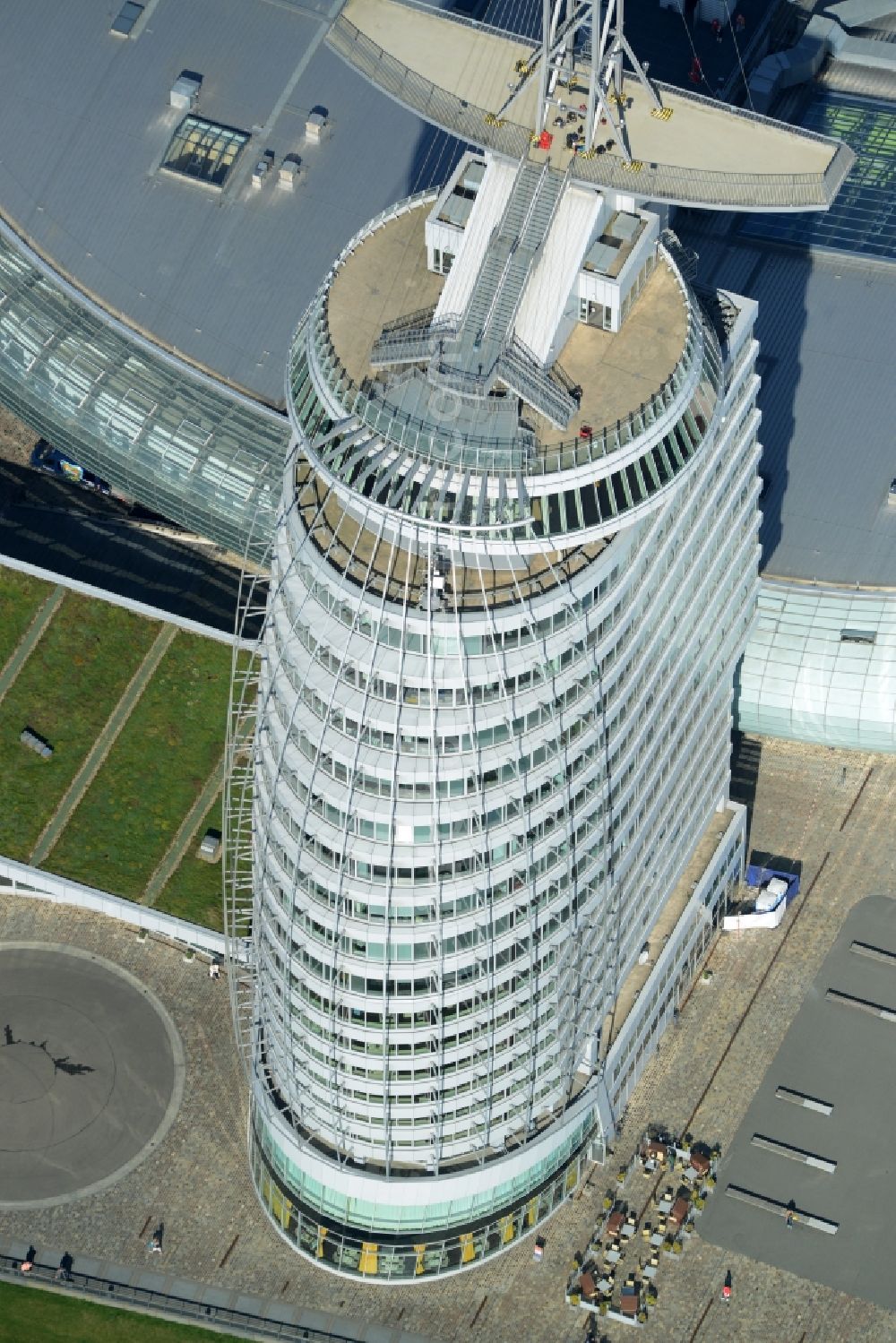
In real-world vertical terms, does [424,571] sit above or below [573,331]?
below

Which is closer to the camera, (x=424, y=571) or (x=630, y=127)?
(x=424, y=571)

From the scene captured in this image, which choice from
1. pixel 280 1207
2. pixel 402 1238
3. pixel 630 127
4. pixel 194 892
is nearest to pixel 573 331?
pixel 630 127

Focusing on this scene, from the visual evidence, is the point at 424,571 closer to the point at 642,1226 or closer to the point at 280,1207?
the point at 280,1207

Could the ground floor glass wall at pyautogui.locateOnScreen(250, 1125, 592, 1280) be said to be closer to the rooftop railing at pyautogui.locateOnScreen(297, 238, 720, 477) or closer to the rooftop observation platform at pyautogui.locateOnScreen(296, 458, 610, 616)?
the rooftop observation platform at pyautogui.locateOnScreen(296, 458, 610, 616)

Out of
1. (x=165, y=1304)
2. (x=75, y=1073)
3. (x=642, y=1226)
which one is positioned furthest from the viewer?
(x=75, y=1073)

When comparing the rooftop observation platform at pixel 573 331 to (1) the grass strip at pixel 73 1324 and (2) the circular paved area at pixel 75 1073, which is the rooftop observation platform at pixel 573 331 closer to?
(2) the circular paved area at pixel 75 1073

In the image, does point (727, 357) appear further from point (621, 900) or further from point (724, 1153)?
point (724, 1153)

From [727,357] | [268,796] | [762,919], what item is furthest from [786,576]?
[268,796]
